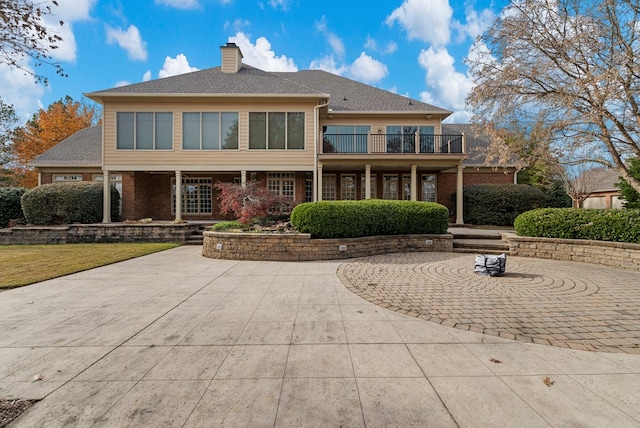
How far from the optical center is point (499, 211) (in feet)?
47.0

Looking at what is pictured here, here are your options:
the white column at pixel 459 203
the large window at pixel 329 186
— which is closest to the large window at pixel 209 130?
the large window at pixel 329 186

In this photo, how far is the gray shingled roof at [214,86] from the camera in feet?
44.7

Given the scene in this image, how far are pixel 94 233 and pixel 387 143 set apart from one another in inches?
537

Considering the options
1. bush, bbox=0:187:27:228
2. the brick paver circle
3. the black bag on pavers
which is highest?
bush, bbox=0:187:27:228

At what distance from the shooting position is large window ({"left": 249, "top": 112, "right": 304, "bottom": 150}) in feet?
46.2

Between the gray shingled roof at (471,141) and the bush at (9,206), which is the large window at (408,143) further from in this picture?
the bush at (9,206)

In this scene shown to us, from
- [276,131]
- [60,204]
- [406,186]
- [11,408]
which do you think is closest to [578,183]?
[406,186]

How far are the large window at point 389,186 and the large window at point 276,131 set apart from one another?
5.26 m

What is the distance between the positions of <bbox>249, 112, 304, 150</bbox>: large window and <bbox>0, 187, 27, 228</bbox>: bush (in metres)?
11.4

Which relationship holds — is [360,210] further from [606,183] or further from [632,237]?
[606,183]

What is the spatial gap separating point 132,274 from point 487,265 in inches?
313

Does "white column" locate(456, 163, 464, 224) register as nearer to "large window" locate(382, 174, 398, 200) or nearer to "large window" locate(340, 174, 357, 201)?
"large window" locate(382, 174, 398, 200)

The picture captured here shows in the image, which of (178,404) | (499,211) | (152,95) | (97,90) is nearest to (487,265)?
(178,404)

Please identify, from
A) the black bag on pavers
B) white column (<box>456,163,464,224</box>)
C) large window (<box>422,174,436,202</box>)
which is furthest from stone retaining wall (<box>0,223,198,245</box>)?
white column (<box>456,163,464,224</box>)
